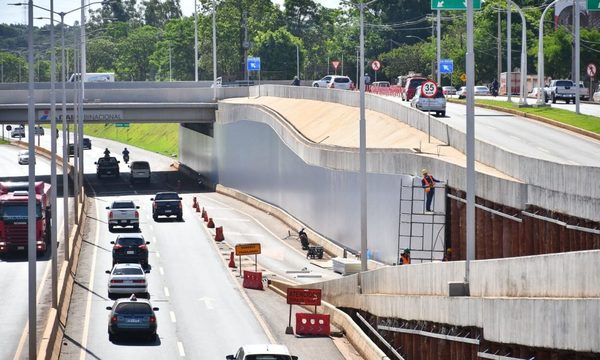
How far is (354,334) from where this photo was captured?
149ft

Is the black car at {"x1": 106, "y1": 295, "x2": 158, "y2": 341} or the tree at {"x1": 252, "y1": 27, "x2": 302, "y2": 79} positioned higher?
the tree at {"x1": 252, "y1": 27, "x2": 302, "y2": 79}

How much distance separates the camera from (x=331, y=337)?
47.2 meters

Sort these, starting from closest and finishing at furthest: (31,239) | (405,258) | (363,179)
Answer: (31,239), (405,258), (363,179)

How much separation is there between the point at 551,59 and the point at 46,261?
71.9 m

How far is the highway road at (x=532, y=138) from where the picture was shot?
192 ft

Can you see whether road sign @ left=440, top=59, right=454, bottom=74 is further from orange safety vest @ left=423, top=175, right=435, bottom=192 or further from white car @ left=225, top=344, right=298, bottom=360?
white car @ left=225, top=344, right=298, bottom=360

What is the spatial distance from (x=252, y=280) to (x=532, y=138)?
16.4 meters

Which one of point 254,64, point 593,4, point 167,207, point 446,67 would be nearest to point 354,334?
point 593,4

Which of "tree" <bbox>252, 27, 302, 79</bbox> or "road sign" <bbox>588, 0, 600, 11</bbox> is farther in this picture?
"tree" <bbox>252, 27, 302, 79</bbox>

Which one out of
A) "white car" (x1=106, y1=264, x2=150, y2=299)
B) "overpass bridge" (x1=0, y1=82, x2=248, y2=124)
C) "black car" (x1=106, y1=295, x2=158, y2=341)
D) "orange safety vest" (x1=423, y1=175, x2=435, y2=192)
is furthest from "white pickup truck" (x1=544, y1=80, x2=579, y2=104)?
"black car" (x1=106, y1=295, x2=158, y2=341)

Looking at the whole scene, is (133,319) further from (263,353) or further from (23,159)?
(23,159)

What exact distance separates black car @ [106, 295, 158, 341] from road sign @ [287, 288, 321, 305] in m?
5.07

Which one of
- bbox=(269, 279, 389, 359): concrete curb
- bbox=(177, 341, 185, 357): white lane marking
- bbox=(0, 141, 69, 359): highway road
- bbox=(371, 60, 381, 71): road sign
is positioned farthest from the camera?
bbox=(371, 60, 381, 71): road sign

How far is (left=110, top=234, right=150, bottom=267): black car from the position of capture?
6400 centimetres
